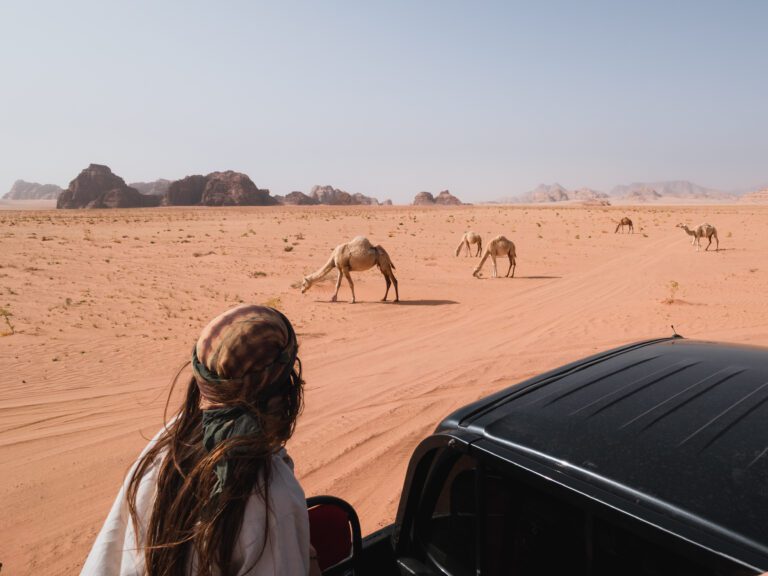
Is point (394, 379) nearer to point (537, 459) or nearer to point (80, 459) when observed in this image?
point (80, 459)

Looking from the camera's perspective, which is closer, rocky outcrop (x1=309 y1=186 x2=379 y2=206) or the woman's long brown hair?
the woman's long brown hair

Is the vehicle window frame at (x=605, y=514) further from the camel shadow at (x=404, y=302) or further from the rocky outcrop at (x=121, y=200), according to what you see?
the rocky outcrop at (x=121, y=200)

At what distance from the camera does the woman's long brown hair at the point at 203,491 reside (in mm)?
1504

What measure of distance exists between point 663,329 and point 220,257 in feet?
59.4

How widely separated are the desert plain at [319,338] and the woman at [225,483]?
9.91ft

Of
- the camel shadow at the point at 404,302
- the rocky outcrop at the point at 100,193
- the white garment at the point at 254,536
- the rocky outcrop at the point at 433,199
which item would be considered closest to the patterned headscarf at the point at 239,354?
the white garment at the point at 254,536

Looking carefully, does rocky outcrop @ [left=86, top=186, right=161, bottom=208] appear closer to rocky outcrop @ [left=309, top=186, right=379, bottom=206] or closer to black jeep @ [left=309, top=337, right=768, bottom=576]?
rocky outcrop @ [left=309, top=186, right=379, bottom=206]

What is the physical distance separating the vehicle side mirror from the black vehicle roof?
60 centimetres

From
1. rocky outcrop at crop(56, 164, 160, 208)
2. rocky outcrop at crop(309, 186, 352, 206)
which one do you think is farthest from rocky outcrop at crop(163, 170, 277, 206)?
rocky outcrop at crop(309, 186, 352, 206)

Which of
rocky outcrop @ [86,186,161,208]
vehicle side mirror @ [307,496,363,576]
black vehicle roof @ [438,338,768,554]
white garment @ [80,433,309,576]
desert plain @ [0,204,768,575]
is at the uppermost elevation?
rocky outcrop @ [86,186,161,208]

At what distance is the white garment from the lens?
4.93 feet

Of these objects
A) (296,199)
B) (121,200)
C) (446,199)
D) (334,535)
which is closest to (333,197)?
(296,199)

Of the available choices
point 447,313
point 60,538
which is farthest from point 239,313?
point 447,313

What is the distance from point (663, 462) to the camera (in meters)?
1.65
